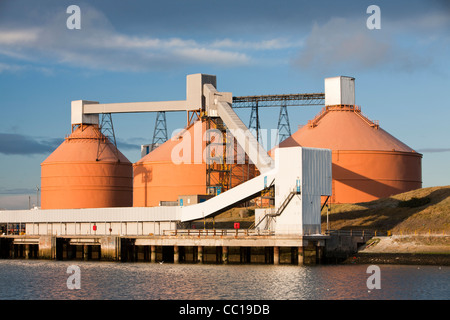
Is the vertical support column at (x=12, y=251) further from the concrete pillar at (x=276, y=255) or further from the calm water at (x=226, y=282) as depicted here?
the concrete pillar at (x=276, y=255)

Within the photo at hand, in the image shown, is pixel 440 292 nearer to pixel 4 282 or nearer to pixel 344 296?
pixel 344 296

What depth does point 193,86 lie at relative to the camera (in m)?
96.9

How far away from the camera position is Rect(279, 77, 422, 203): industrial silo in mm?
89625

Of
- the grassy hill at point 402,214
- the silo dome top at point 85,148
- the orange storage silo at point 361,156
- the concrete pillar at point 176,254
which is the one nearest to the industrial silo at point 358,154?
the orange storage silo at point 361,156

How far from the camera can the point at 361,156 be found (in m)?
90.0

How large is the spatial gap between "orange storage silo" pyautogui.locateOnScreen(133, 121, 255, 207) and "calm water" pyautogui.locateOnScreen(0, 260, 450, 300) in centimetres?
2797

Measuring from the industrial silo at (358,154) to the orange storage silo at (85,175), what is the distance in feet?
91.7

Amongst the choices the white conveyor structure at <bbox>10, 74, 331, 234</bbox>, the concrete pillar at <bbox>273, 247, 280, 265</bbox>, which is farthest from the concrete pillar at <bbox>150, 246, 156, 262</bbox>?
the concrete pillar at <bbox>273, 247, 280, 265</bbox>

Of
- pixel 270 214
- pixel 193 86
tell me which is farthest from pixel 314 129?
pixel 270 214

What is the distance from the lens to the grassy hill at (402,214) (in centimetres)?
7369
